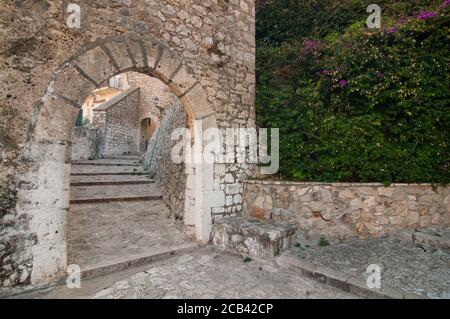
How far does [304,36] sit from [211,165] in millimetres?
4352

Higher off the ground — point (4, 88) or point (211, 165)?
point (4, 88)

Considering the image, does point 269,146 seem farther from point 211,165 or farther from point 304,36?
point 304,36

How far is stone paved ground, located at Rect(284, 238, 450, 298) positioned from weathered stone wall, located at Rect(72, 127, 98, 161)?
1142cm

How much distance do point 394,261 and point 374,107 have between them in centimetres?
248

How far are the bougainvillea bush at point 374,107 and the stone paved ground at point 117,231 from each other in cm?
256

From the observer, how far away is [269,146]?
4.82 meters

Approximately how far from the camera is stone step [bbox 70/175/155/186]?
22.4ft

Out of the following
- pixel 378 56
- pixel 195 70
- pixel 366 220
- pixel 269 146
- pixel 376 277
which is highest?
pixel 378 56

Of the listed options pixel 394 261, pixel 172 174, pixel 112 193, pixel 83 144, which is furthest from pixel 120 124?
pixel 394 261

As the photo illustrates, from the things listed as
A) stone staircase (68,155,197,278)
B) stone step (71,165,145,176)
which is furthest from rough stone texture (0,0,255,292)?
stone step (71,165,145,176)

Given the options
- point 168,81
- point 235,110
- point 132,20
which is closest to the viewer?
point 132,20

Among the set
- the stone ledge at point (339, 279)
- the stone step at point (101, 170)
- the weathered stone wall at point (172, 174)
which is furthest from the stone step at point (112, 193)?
the stone ledge at point (339, 279)

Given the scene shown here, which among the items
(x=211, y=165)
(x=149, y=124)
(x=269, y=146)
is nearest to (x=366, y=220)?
(x=269, y=146)

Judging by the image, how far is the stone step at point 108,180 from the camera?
269 inches
